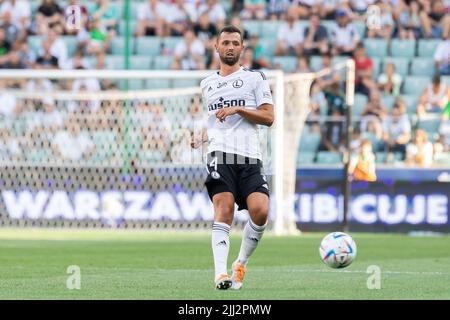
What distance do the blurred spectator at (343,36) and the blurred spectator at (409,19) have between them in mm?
1143

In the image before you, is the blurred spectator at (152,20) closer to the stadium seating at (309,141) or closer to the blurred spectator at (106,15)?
the blurred spectator at (106,15)

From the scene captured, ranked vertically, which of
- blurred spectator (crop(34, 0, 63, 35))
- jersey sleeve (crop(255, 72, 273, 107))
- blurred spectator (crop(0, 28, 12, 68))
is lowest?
jersey sleeve (crop(255, 72, 273, 107))

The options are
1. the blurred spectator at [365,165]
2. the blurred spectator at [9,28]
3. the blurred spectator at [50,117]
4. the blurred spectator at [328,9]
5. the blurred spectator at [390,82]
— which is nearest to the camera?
the blurred spectator at [365,165]

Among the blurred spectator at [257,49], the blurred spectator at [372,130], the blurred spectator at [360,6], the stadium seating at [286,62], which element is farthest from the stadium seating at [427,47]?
the blurred spectator at [372,130]

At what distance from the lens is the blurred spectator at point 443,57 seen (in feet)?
84.8

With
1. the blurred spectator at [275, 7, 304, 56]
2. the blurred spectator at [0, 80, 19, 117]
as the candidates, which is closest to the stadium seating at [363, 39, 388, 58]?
the blurred spectator at [275, 7, 304, 56]

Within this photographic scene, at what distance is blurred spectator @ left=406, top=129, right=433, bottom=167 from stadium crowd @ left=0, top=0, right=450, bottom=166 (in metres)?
1.24

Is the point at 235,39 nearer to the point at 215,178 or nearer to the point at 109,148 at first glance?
the point at 215,178

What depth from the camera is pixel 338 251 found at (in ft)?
36.2

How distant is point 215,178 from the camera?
10727mm

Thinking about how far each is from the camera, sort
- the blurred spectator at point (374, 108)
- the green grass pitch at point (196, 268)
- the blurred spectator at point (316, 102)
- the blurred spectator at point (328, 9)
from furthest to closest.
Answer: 1. the blurred spectator at point (328, 9)
2. the blurred spectator at point (374, 108)
3. the blurred spectator at point (316, 102)
4. the green grass pitch at point (196, 268)

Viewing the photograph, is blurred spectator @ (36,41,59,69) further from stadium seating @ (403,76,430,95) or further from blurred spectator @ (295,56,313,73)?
stadium seating @ (403,76,430,95)

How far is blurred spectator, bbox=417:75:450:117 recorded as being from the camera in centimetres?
2409

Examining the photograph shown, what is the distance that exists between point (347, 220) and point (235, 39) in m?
11.7
